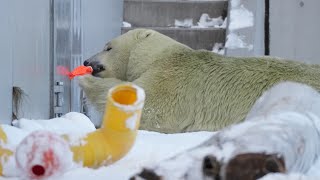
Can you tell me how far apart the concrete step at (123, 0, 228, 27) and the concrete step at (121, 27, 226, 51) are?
0.12 m

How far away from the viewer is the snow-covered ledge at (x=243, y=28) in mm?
4504

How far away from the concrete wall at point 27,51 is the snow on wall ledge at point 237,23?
208 centimetres

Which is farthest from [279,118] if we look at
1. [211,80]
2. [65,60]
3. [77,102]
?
[77,102]

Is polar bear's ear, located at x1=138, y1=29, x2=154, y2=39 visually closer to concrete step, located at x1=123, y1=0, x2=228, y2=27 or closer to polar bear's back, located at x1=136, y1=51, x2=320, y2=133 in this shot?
polar bear's back, located at x1=136, y1=51, x2=320, y2=133

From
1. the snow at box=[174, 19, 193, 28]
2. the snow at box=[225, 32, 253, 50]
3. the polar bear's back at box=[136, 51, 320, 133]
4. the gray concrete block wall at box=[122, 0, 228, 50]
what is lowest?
the polar bear's back at box=[136, 51, 320, 133]

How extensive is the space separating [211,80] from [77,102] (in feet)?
2.65

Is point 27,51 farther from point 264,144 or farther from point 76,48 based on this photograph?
point 264,144

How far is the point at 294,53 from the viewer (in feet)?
16.5

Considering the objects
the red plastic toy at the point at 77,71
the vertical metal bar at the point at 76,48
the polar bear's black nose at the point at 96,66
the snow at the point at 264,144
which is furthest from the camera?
the polar bear's black nose at the point at 96,66

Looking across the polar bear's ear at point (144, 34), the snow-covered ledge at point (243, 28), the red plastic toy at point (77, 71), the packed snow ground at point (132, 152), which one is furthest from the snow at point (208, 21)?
the packed snow ground at point (132, 152)

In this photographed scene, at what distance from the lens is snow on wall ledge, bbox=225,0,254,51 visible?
14.8 feet

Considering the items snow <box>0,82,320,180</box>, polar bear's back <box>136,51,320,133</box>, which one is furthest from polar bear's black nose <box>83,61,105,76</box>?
snow <box>0,82,320,180</box>

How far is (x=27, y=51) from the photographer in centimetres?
233

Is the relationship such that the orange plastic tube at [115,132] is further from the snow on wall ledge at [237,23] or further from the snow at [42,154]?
the snow on wall ledge at [237,23]
